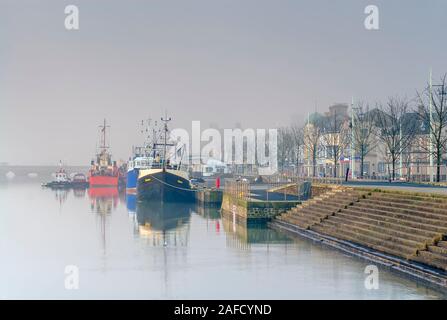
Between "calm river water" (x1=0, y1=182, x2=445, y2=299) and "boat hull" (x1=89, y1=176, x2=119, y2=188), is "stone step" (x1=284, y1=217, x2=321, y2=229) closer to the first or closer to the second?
"calm river water" (x1=0, y1=182, x2=445, y2=299)

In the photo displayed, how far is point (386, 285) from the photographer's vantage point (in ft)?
83.1

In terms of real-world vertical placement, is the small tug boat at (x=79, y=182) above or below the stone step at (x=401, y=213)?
below

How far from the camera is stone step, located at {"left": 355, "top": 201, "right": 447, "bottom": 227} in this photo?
97.0ft

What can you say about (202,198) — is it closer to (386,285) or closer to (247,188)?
(247,188)

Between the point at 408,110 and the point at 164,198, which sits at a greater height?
the point at 408,110

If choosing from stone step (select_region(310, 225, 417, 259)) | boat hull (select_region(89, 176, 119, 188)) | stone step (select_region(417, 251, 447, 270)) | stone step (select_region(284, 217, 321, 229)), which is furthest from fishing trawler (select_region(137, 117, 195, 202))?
boat hull (select_region(89, 176, 119, 188))

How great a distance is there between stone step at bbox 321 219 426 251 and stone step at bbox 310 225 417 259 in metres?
0.18

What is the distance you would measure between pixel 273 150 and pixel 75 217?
7334cm

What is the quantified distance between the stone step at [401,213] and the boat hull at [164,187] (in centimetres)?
4612

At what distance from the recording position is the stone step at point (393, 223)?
2857 centimetres

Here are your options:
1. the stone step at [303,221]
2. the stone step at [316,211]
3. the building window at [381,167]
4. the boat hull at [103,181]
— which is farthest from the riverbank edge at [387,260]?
the boat hull at [103,181]

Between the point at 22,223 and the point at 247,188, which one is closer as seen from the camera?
the point at 247,188

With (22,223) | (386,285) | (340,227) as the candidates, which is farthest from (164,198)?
(386,285)

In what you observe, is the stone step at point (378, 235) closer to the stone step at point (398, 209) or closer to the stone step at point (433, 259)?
the stone step at point (433, 259)
